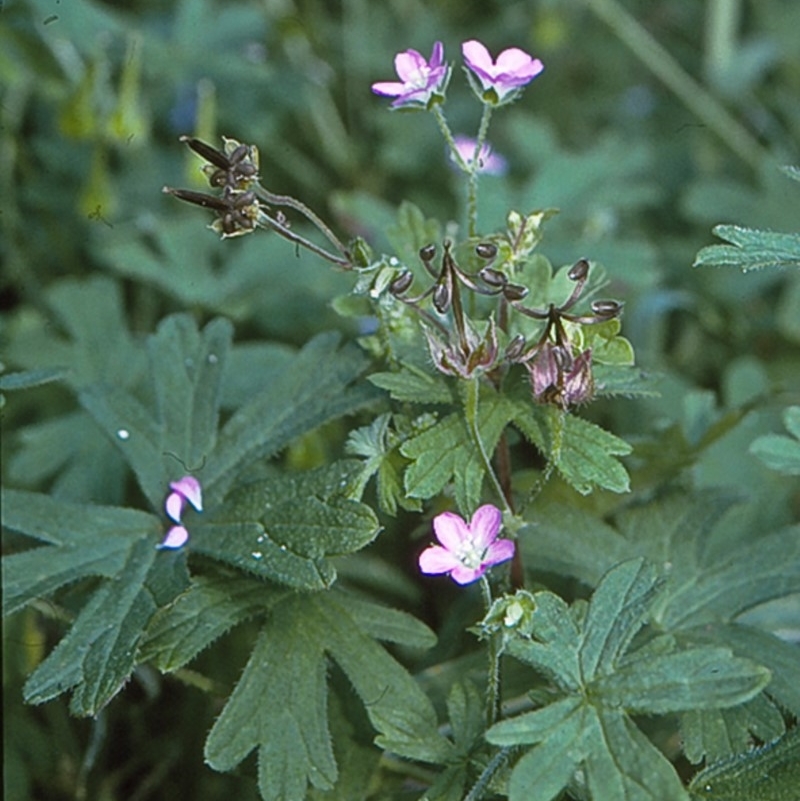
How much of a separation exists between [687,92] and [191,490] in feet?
8.25

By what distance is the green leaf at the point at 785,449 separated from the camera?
1627mm

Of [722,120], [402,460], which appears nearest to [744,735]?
[402,460]

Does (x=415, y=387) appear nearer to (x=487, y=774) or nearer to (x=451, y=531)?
(x=451, y=531)

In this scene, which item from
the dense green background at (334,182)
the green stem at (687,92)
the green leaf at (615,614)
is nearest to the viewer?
the green leaf at (615,614)

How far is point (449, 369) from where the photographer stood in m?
1.51

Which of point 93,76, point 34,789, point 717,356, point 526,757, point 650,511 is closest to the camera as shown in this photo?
point 526,757

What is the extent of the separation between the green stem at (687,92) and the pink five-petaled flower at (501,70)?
2087mm

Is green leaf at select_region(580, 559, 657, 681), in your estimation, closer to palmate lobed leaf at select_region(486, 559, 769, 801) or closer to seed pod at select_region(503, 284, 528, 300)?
palmate lobed leaf at select_region(486, 559, 769, 801)

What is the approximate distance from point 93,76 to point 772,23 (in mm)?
2427

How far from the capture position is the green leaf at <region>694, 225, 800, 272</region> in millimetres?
1480

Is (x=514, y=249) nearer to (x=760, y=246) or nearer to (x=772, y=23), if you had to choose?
(x=760, y=246)

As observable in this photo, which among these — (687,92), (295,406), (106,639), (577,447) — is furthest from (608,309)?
(687,92)

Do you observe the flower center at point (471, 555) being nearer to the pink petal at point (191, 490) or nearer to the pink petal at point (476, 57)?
the pink petal at point (191, 490)

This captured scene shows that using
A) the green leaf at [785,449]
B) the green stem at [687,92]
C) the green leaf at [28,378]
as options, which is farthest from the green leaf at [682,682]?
the green stem at [687,92]
